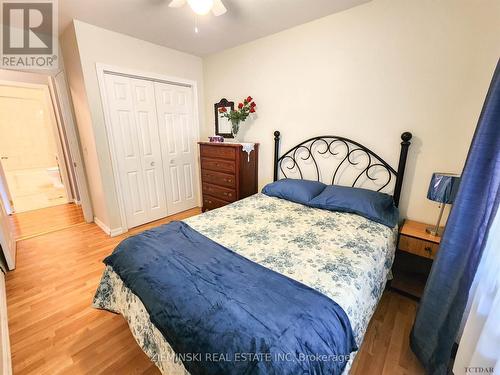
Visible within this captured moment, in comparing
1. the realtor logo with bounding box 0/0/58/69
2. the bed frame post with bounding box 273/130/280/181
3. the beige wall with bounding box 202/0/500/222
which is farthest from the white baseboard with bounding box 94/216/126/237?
the beige wall with bounding box 202/0/500/222

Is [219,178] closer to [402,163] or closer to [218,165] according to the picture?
[218,165]

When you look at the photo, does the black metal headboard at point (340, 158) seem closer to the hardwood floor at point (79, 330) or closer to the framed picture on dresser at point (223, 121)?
the framed picture on dresser at point (223, 121)

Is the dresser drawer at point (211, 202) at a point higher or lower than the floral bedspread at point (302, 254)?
lower

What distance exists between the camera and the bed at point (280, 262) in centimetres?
95

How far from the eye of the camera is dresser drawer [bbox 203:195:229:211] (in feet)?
10.3

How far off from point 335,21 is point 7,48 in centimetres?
357

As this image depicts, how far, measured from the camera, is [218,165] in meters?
3.01

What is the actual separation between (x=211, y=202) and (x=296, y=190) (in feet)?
4.89

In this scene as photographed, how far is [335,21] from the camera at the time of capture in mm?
2127

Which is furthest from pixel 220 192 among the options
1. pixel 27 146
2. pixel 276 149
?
pixel 27 146

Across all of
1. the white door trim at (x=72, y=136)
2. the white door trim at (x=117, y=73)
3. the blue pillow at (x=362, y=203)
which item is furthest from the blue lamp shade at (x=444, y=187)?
the white door trim at (x=72, y=136)

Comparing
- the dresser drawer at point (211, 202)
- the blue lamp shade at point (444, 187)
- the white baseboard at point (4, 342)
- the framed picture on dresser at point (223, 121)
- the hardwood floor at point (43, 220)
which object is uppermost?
the framed picture on dresser at point (223, 121)

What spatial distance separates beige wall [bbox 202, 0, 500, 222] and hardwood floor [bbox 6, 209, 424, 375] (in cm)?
110

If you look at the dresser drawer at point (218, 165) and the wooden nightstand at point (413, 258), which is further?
the dresser drawer at point (218, 165)
